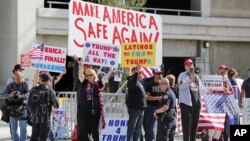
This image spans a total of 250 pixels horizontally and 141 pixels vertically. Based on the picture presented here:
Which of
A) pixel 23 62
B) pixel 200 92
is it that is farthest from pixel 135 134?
pixel 23 62

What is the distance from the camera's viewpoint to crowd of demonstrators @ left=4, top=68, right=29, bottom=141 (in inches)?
499

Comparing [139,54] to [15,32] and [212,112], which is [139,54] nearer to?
[212,112]

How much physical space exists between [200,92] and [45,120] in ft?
11.6

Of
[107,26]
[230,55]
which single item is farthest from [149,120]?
[230,55]

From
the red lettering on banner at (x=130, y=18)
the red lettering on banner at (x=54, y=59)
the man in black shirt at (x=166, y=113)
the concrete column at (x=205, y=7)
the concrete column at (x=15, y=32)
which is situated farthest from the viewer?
the concrete column at (x=205, y=7)

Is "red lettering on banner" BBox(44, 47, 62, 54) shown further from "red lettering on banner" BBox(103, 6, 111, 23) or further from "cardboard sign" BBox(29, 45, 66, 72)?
"red lettering on banner" BBox(103, 6, 111, 23)

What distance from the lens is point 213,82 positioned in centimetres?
1374

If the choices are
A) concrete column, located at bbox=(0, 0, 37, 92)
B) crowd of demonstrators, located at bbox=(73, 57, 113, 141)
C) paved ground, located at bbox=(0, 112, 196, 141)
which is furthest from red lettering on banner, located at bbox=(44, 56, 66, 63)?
concrete column, located at bbox=(0, 0, 37, 92)

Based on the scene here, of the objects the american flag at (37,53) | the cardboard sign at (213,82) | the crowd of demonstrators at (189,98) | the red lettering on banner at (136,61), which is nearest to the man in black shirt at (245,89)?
the cardboard sign at (213,82)

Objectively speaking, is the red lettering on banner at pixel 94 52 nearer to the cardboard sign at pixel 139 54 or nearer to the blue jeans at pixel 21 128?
the cardboard sign at pixel 139 54

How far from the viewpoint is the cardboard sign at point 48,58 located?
13.7 meters

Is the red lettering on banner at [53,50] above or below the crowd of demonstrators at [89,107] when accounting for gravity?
above

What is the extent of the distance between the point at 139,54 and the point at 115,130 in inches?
66.6

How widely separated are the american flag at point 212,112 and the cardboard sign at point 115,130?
68.3 inches
